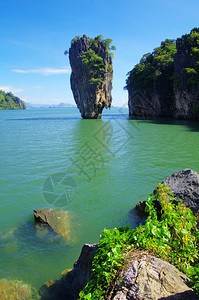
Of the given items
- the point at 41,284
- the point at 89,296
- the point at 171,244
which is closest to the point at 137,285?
the point at 89,296

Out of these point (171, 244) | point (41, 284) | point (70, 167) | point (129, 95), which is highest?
point (129, 95)

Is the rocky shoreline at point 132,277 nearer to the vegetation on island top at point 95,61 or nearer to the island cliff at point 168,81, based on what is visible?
the island cliff at point 168,81

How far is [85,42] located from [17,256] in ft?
156

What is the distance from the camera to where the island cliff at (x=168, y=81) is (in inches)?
1267

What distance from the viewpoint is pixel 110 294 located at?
233cm

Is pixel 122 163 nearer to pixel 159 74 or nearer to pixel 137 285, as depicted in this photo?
pixel 137 285

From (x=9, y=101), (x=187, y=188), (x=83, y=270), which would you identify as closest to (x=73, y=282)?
(x=83, y=270)

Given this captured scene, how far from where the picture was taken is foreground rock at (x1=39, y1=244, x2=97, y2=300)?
3.49 meters

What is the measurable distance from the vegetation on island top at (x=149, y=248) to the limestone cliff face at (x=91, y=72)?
42.8 m

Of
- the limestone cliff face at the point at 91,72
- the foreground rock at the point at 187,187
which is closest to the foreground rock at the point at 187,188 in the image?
the foreground rock at the point at 187,187

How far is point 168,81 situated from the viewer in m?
44.2

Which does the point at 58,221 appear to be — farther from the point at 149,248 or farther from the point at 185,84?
the point at 185,84

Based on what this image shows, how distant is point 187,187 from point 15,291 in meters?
4.49

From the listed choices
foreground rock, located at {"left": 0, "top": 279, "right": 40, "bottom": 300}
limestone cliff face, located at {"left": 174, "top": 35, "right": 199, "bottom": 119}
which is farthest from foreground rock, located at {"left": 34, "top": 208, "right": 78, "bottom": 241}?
limestone cliff face, located at {"left": 174, "top": 35, "right": 199, "bottom": 119}
